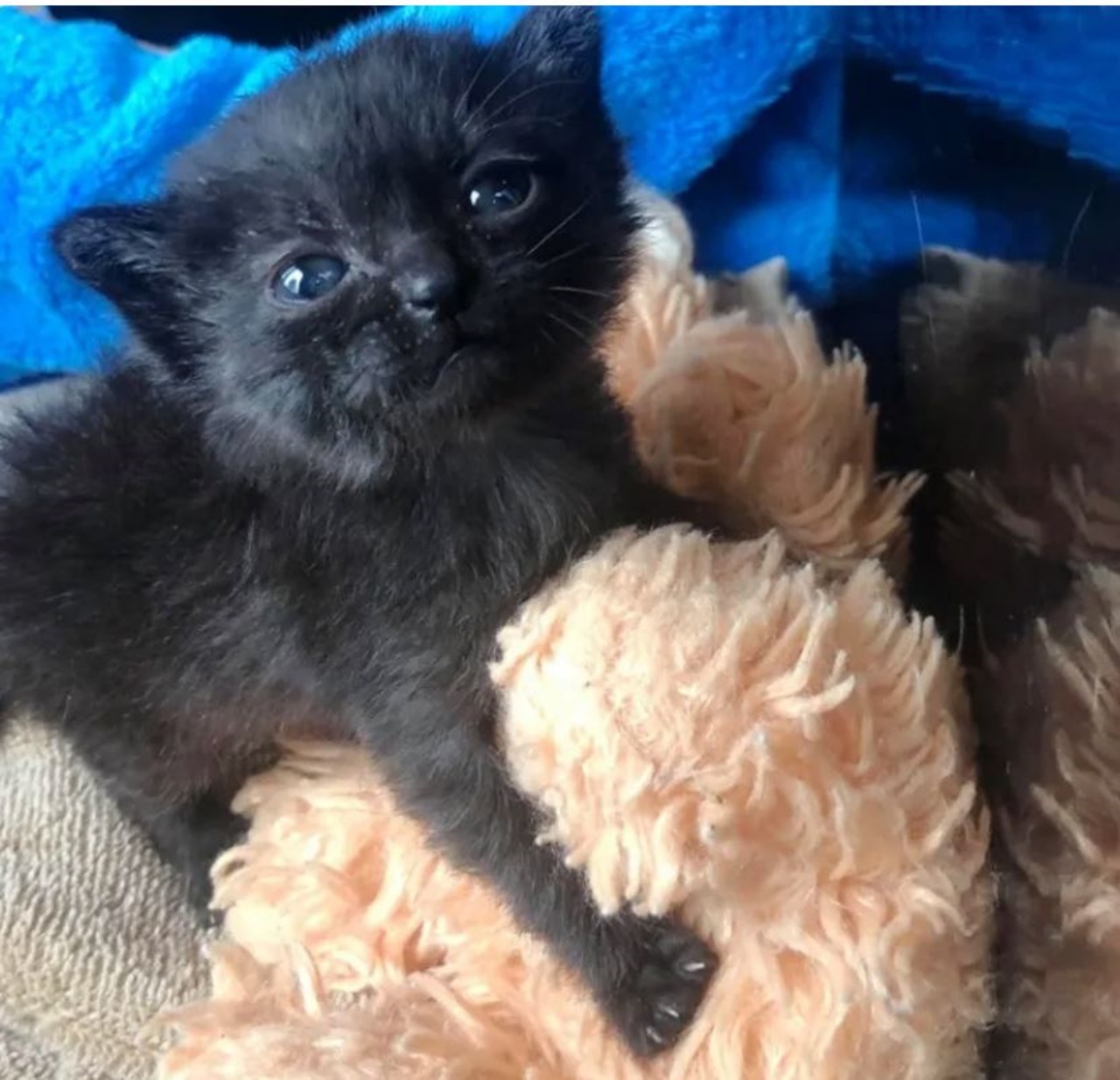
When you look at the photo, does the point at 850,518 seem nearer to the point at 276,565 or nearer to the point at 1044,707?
the point at 1044,707

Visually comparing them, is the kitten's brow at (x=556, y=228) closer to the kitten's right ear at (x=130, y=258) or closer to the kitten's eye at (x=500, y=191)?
the kitten's eye at (x=500, y=191)

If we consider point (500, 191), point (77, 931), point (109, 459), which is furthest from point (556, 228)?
point (77, 931)

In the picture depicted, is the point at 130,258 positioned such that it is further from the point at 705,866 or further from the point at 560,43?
the point at 705,866

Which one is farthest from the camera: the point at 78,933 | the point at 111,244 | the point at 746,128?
the point at 746,128

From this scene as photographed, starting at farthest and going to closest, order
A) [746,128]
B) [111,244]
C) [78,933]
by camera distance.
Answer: [746,128]
[78,933]
[111,244]

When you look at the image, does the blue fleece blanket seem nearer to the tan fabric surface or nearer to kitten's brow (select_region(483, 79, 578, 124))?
kitten's brow (select_region(483, 79, 578, 124))

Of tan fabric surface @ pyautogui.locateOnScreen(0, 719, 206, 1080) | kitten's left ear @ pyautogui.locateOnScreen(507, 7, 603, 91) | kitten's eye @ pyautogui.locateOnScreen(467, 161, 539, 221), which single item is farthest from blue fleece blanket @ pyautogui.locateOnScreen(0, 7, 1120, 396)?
tan fabric surface @ pyautogui.locateOnScreen(0, 719, 206, 1080)
